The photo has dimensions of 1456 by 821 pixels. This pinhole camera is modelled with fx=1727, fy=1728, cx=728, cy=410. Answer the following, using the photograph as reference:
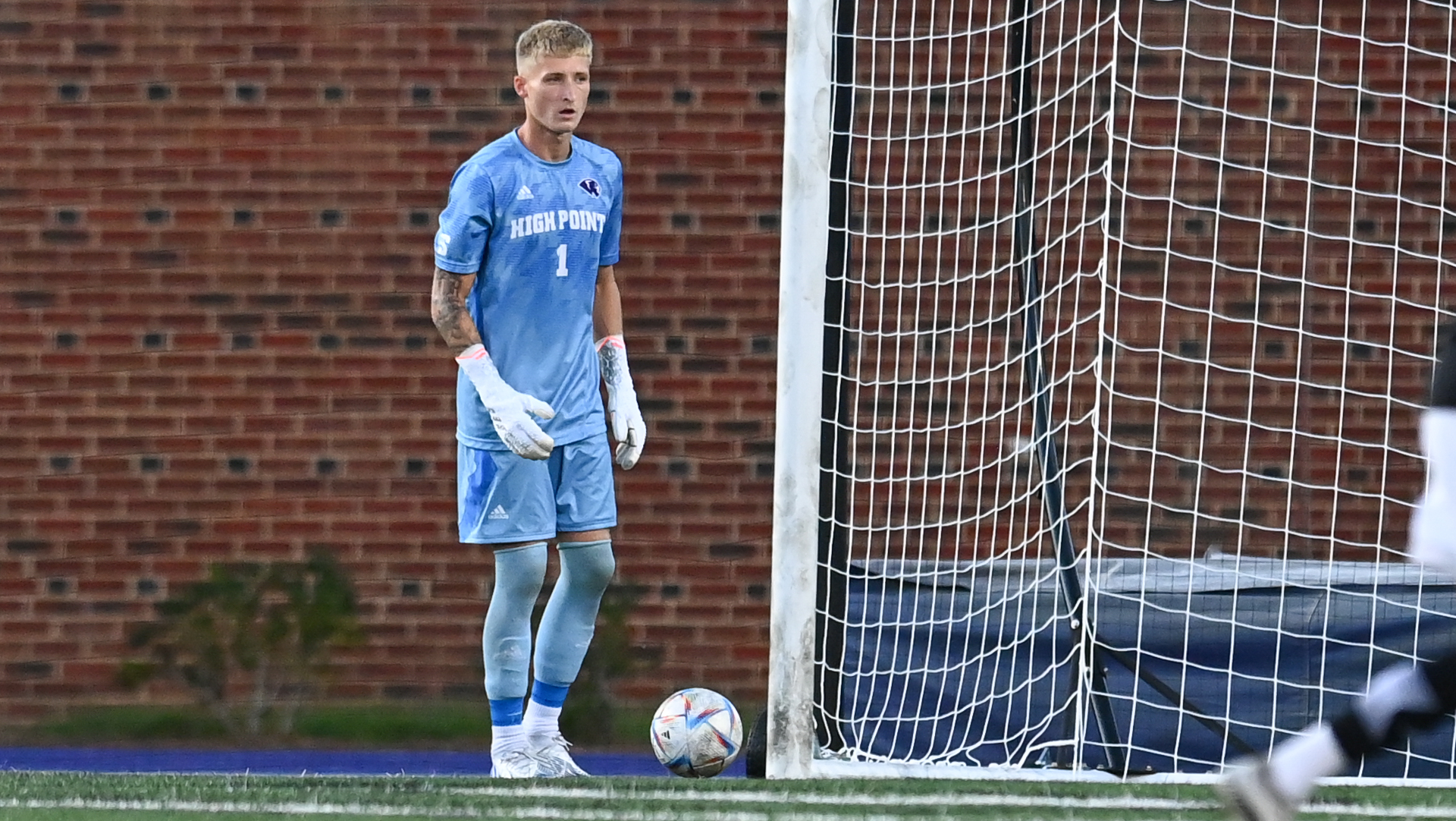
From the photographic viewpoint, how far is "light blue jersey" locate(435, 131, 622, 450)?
429 centimetres

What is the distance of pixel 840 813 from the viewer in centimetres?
365

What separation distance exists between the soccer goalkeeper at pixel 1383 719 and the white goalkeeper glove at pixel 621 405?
2.16 metres

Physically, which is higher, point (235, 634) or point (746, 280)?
point (746, 280)

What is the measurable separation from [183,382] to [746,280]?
6.90 feet

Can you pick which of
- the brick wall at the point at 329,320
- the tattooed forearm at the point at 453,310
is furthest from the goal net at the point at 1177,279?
the tattooed forearm at the point at 453,310

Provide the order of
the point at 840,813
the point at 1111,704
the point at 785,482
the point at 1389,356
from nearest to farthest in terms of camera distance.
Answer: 1. the point at 840,813
2. the point at 785,482
3. the point at 1111,704
4. the point at 1389,356

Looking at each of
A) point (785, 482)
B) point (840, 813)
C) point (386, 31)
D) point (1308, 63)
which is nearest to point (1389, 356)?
point (1308, 63)

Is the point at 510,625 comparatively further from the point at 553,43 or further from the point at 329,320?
the point at 329,320

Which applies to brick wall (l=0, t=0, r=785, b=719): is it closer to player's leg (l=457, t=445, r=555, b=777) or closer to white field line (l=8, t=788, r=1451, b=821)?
player's leg (l=457, t=445, r=555, b=777)

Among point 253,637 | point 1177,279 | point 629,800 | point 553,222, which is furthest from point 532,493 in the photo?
point 1177,279

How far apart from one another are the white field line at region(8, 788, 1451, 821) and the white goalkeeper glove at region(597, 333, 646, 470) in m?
1.04

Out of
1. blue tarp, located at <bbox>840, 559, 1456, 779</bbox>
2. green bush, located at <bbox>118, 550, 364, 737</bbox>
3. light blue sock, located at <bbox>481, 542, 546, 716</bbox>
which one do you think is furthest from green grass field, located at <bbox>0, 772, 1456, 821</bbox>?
green bush, located at <bbox>118, 550, 364, 737</bbox>

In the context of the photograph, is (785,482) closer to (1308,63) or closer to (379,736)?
(379,736)

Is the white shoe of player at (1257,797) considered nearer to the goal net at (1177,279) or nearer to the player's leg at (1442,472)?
the player's leg at (1442,472)
